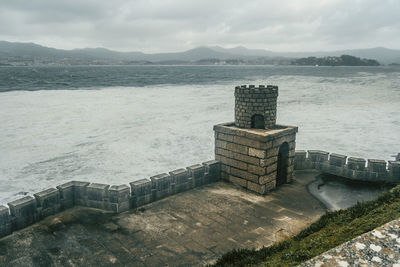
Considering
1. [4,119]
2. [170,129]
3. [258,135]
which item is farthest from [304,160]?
[4,119]

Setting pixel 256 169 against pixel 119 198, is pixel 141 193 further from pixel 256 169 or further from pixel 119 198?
pixel 256 169

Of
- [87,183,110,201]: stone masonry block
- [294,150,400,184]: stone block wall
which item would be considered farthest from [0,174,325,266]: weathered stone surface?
[294,150,400,184]: stone block wall

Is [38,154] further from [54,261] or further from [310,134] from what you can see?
[310,134]

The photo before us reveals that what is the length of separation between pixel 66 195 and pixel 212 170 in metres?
5.00

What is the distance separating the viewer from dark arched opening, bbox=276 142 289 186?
10.8m

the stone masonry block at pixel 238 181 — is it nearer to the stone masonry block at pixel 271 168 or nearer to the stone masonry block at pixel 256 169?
the stone masonry block at pixel 256 169

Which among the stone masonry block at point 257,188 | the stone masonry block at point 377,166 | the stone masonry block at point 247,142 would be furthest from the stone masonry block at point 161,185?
the stone masonry block at point 377,166

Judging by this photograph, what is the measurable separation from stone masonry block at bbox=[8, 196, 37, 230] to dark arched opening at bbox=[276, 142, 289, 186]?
26.1 feet

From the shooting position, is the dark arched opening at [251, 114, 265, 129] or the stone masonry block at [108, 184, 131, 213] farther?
the dark arched opening at [251, 114, 265, 129]

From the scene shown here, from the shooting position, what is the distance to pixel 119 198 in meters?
8.47

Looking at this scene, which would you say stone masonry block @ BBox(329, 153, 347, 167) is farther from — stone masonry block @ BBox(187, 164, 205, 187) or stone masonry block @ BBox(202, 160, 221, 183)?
stone masonry block @ BBox(187, 164, 205, 187)

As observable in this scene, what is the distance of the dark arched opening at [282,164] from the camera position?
1080 cm

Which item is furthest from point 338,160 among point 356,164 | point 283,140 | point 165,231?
point 165,231

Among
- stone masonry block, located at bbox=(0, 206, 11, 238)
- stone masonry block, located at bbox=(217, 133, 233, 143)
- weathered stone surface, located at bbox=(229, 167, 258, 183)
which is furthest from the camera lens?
stone masonry block, located at bbox=(217, 133, 233, 143)
